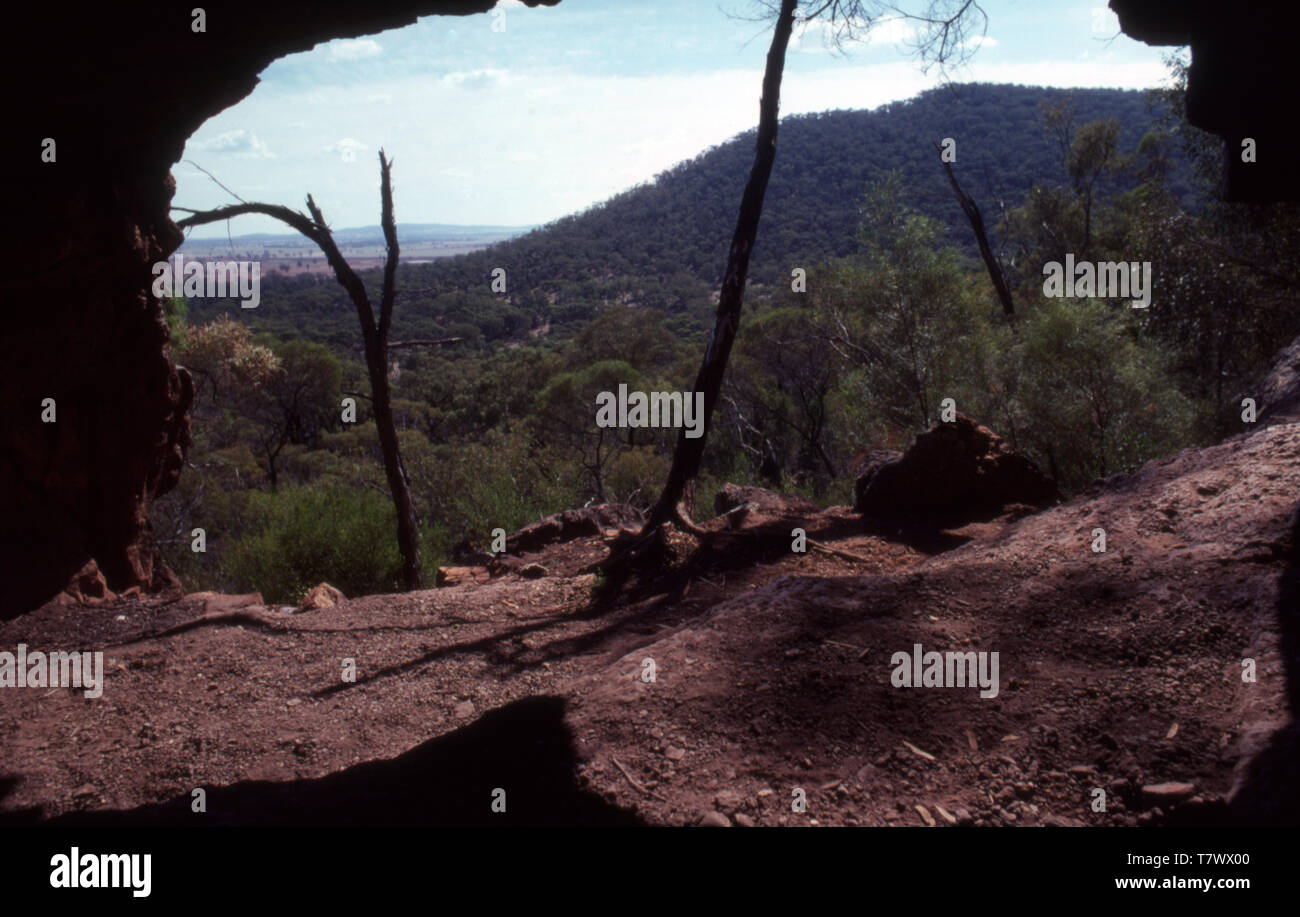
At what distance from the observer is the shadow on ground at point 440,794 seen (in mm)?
2912

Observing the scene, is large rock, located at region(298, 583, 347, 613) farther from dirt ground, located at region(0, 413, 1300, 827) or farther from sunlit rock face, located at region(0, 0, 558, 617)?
sunlit rock face, located at region(0, 0, 558, 617)

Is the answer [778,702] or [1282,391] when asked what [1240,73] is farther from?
[1282,391]

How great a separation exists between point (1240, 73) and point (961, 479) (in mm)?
4440

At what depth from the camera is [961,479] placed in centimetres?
720

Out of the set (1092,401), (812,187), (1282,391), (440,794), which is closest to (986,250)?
(1092,401)

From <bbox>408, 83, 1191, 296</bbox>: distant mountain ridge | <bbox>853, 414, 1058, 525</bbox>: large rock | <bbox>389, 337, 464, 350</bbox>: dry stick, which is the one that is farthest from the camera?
<bbox>408, 83, 1191, 296</bbox>: distant mountain ridge

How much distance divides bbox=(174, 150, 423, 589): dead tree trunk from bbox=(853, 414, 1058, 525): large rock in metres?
4.90

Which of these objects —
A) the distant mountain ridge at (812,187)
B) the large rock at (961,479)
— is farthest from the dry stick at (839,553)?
the distant mountain ridge at (812,187)

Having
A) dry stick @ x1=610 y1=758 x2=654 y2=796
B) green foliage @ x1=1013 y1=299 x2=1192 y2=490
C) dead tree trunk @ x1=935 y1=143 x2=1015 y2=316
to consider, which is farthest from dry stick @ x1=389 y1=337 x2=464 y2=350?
dead tree trunk @ x1=935 y1=143 x2=1015 y2=316

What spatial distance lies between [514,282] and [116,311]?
1766 inches

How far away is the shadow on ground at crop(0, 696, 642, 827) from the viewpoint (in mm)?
2912

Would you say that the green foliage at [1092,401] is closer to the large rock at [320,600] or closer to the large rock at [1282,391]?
the large rock at [1282,391]
